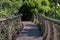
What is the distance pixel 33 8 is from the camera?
95.6 feet

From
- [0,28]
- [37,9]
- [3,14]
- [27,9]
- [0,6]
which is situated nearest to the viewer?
[0,28]

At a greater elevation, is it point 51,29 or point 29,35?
point 51,29

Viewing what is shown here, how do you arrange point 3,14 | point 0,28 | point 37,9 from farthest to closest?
1. point 37,9
2. point 3,14
3. point 0,28

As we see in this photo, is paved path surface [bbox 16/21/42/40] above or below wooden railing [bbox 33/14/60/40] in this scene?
below

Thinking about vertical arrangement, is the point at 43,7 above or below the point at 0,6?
below

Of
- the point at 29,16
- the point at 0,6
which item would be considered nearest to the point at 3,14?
the point at 0,6

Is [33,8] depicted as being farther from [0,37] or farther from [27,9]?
[0,37]

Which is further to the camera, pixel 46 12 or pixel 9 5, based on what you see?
pixel 46 12

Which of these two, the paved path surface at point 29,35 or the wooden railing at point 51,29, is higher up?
the wooden railing at point 51,29

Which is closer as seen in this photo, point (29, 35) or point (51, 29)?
point (51, 29)

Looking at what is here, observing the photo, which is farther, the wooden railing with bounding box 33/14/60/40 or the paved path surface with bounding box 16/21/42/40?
the paved path surface with bounding box 16/21/42/40

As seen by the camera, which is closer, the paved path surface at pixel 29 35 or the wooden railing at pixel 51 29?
the wooden railing at pixel 51 29

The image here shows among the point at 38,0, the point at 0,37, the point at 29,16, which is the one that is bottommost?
the point at 29,16

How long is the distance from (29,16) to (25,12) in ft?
2.63
